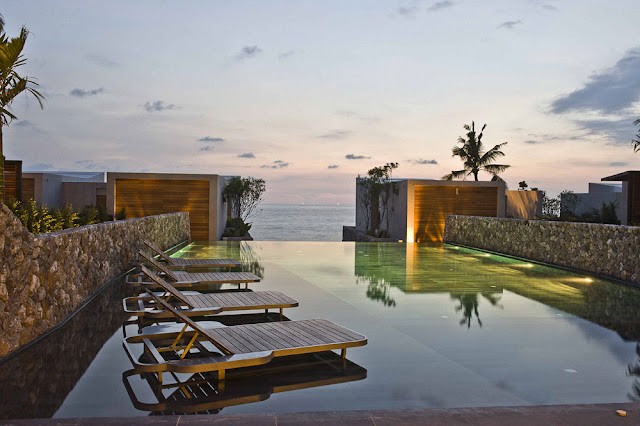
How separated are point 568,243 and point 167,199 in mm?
13308

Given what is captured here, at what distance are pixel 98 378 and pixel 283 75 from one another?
55.3ft

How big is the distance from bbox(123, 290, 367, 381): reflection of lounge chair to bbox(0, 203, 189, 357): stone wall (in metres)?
0.98

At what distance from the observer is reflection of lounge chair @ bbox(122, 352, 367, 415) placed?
345 centimetres

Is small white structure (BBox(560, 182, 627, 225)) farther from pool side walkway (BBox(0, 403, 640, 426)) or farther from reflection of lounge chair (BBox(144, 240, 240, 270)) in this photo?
pool side walkway (BBox(0, 403, 640, 426))

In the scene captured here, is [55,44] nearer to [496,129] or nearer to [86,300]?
[86,300]

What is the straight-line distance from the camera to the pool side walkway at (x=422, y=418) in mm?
2959

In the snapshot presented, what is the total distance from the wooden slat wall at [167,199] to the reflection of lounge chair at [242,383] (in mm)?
15588

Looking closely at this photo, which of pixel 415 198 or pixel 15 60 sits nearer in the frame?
pixel 15 60

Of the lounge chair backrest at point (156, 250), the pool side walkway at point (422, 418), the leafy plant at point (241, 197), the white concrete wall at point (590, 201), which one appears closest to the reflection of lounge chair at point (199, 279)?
the lounge chair backrest at point (156, 250)

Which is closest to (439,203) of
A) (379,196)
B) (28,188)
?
(379,196)

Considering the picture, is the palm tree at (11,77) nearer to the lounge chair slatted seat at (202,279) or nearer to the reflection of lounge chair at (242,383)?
the lounge chair slatted seat at (202,279)

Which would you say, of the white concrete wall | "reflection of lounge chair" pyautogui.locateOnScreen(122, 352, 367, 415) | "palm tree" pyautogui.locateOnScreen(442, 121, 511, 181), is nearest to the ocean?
"palm tree" pyautogui.locateOnScreen(442, 121, 511, 181)

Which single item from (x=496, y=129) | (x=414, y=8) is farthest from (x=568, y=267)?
(x=496, y=129)

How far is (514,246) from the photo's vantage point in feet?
44.1
